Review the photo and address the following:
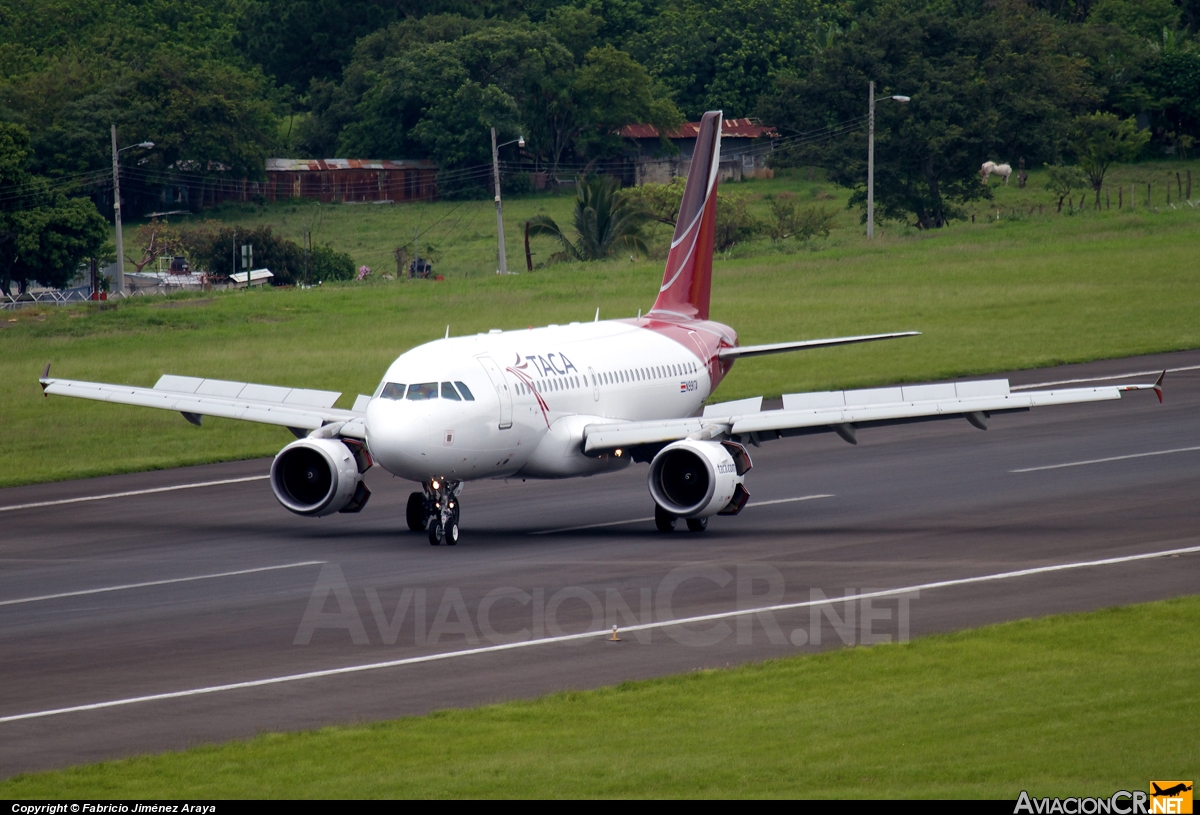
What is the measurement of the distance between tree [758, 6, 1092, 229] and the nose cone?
76.8 meters

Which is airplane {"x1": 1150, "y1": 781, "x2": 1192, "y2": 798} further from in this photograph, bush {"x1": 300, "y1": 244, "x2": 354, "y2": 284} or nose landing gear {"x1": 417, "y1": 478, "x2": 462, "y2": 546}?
bush {"x1": 300, "y1": 244, "x2": 354, "y2": 284}

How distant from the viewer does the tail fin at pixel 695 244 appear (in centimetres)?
4247

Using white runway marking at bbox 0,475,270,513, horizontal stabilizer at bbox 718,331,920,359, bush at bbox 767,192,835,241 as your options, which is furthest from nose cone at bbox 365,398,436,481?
→ bush at bbox 767,192,835,241

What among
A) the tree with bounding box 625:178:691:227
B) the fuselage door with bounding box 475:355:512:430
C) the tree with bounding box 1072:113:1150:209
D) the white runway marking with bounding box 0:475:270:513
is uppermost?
the tree with bounding box 1072:113:1150:209

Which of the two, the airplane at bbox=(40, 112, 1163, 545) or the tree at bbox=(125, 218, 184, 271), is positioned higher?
the tree at bbox=(125, 218, 184, 271)

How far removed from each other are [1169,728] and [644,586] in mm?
10922

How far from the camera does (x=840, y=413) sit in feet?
105

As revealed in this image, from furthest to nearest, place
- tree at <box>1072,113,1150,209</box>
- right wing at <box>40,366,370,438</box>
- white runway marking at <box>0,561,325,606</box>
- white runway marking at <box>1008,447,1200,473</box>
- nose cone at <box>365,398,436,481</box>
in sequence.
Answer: tree at <box>1072,113,1150,209</box>, white runway marking at <box>1008,447,1200,473</box>, right wing at <box>40,366,370,438</box>, nose cone at <box>365,398,436,481</box>, white runway marking at <box>0,561,325,606</box>

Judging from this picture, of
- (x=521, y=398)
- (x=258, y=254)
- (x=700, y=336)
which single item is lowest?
(x=521, y=398)

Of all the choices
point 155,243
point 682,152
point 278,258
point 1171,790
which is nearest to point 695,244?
point 1171,790

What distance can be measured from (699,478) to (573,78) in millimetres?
103672

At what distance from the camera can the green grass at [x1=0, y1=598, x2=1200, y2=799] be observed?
16031 millimetres

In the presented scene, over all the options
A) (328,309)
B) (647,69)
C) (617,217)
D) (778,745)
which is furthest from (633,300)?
(647,69)

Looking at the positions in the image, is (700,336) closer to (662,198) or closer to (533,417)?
(533,417)
